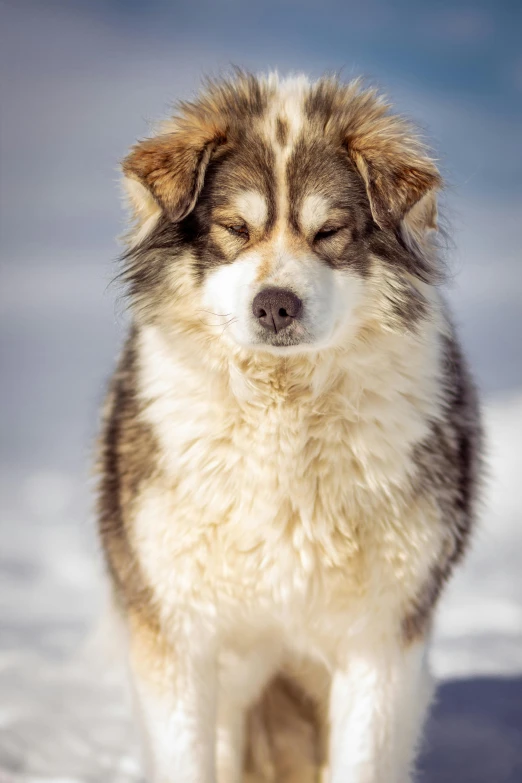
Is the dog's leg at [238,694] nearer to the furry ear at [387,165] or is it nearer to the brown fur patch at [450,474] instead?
the brown fur patch at [450,474]

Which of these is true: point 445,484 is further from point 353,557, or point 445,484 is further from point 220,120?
point 220,120

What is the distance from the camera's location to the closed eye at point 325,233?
335cm

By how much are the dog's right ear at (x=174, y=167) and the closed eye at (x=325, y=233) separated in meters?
0.43

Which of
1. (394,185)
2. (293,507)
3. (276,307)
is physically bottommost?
(293,507)

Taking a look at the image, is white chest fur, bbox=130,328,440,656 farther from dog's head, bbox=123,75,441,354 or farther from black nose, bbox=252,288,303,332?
black nose, bbox=252,288,303,332

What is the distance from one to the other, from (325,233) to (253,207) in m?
0.24

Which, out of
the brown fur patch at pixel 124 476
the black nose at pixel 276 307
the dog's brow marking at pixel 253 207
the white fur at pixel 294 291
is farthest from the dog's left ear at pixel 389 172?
the brown fur patch at pixel 124 476

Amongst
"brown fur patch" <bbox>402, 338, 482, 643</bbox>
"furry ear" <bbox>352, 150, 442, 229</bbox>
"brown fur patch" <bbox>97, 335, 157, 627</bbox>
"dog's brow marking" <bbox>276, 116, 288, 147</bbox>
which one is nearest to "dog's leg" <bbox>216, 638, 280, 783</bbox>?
"brown fur patch" <bbox>97, 335, 157, 627</bbox>

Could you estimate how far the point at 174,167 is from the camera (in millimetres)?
3469

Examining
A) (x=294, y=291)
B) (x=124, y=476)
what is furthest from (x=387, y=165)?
(x=124, y=476)

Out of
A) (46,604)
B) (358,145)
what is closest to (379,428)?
(358,145)

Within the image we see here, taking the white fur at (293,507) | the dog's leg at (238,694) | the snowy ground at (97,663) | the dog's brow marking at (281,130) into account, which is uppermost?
the dog's brow marking at (281,130)

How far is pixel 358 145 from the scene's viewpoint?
11.4 feet

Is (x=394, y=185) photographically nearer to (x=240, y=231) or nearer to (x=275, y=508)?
(x=240, y=231)
